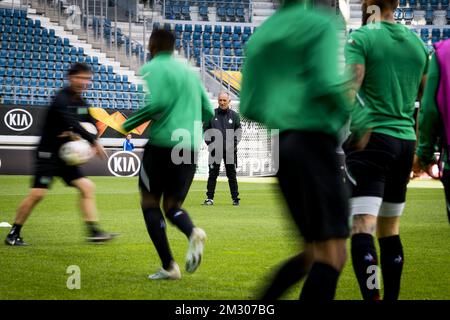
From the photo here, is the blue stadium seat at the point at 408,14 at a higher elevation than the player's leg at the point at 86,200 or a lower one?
higher

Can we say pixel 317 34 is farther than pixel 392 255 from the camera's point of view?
No

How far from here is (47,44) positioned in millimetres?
31938

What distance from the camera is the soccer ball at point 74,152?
898 centimetres

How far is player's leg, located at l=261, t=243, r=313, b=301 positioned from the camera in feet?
13.7

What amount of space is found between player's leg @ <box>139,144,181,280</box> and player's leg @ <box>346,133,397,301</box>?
196 centimetres

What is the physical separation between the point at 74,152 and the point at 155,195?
2675mm

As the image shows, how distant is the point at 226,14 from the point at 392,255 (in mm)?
35189

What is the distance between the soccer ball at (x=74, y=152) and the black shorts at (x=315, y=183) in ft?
17.8

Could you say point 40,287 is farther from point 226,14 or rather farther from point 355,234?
point 226,14

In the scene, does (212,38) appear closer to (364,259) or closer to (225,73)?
(225,73)

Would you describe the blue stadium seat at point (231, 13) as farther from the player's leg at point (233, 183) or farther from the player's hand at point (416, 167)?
the player's hand at point (416, 167)

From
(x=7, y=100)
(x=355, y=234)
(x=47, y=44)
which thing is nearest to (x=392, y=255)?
(x=355, y=234)

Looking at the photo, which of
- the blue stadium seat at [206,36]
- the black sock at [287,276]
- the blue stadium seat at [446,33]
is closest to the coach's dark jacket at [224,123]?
the black sock at [287,276]

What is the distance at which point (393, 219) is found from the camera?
5.23 m
